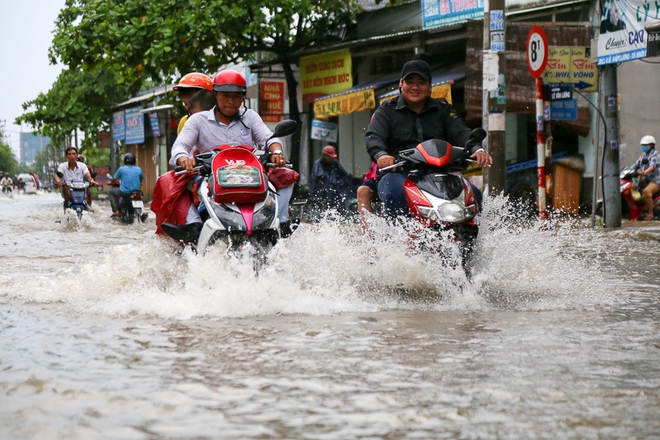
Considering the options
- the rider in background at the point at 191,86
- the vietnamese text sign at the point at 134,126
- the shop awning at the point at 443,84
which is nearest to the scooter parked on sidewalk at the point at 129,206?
the shop awning at the point at 443,84

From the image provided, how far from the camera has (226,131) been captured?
6.60m

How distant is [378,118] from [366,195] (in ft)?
1.77

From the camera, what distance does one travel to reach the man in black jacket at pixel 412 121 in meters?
6.57

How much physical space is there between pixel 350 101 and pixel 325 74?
223cm

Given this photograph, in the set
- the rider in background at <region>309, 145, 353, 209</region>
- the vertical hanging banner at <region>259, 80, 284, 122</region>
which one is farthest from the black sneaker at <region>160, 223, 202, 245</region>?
the vertical hanging banner at <region>259, 80, 284, 122</region>

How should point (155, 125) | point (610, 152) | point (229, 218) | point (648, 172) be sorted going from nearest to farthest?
point (229, 218), point (610, 152), point (648, 172), point (155, 125)

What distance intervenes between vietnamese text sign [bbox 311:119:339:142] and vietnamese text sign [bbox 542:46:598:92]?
29.4 ft

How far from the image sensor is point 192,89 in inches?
283

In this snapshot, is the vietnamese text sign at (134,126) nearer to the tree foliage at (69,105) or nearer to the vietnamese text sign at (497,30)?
the tree foliage at (69,105)

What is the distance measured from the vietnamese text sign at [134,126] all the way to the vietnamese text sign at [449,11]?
2581 cm

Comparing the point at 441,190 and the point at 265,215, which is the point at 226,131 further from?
the point at 441,190

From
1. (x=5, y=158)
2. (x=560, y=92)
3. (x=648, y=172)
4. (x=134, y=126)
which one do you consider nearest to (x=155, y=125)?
(x=134, y=126)

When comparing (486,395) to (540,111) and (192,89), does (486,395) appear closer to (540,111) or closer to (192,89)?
(192,89)

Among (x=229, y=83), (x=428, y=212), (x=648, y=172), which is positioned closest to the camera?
(x=428, y=212)
